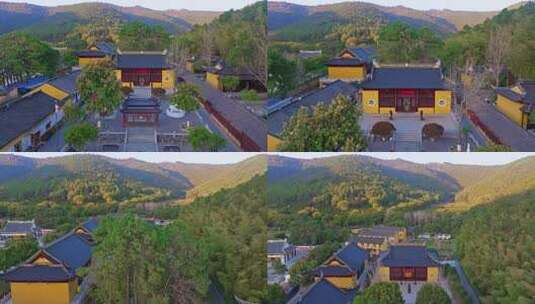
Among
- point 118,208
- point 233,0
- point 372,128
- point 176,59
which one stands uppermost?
point 233,0

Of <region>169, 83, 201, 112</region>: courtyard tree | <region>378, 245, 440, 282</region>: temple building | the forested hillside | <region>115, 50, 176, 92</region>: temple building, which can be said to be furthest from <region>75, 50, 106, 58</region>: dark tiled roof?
<region>378, 245, 440, 282</region>: temple building

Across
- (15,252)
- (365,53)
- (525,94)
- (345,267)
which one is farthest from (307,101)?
(15,252)

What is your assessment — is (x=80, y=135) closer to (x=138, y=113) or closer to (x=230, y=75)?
(x=138, y=113)

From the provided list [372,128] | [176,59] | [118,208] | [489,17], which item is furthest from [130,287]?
[489,17]

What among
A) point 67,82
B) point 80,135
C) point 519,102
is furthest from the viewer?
point 67,82

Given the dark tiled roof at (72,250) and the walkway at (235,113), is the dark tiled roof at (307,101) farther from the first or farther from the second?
the dark tiled roof at (72,250)

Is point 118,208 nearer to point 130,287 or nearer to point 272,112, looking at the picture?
point 130,287

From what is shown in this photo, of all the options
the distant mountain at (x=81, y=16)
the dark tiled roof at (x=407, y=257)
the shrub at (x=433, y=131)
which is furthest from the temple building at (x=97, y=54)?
the dark tiled roof at (x=407, y=257)
